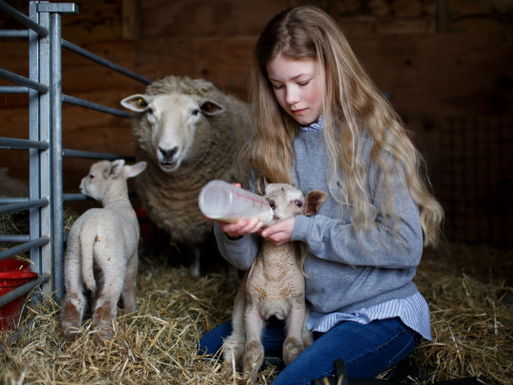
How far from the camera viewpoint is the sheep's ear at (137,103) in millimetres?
3676

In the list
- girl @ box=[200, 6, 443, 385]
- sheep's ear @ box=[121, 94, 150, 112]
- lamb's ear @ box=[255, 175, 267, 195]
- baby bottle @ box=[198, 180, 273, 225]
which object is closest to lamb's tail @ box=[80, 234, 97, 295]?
girl @ box=[200, 6, 443, 385]

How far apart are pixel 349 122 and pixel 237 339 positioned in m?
1.01

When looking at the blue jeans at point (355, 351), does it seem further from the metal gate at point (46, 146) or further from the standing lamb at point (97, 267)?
the metal gate at point (46, 146)

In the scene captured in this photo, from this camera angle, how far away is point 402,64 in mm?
5273

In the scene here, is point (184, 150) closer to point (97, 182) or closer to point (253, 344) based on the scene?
point (97, 182)

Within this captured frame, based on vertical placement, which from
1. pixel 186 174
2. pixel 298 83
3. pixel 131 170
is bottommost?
pixel 186 174

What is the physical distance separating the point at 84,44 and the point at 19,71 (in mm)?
2559

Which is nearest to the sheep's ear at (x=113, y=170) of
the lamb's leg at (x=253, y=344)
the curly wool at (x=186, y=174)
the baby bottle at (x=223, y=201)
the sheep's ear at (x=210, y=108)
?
the curly wool at (x=186, y=174)

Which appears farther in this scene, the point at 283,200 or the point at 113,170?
the point at 113,170

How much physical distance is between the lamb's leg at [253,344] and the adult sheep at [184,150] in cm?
148

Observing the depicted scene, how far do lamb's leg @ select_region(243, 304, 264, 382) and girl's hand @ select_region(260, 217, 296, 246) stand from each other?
333mm

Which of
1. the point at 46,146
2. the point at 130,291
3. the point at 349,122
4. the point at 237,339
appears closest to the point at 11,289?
the point at 130,291

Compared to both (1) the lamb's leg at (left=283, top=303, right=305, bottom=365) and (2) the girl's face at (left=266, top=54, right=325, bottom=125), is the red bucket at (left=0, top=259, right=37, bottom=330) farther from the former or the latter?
(2) the girl's face at (left=266, top=54, right=325, bottom=125)

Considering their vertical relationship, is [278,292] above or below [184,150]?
below
